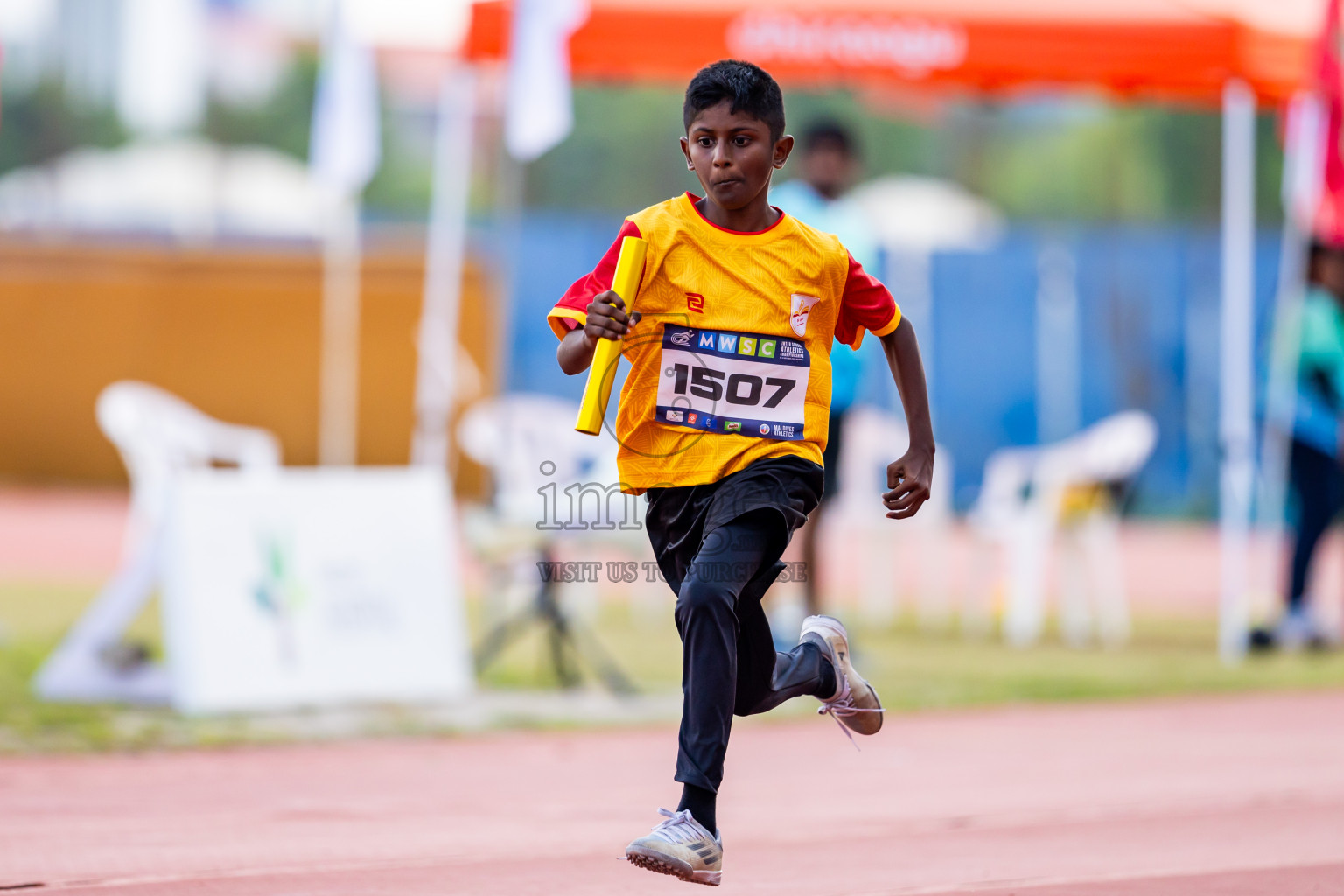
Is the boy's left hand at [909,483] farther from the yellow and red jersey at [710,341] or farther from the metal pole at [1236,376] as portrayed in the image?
the metal pole at [1236,376]

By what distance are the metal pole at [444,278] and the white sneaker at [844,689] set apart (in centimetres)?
579

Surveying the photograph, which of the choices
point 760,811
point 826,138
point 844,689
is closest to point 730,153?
point 844,689

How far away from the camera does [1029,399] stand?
18.7 meters

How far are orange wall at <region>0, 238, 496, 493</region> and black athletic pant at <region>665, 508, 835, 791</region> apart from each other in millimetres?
15715

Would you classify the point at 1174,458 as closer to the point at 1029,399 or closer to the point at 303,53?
the point at 1029,399

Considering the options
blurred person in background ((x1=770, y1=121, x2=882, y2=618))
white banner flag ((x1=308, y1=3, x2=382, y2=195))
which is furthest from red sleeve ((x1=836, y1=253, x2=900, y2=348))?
white banner flag ((x1=308, y1=3, x2=382, y2=195))

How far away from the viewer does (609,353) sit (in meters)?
3.88

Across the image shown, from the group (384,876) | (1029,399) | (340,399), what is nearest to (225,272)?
(340,399)

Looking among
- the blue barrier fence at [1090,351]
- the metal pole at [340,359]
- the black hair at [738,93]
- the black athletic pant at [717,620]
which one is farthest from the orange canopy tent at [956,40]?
the blue barrier fence at [1090,351]

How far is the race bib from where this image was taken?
13.2ft

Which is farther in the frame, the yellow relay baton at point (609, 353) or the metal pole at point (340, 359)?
the metal pole at point (340, 359)

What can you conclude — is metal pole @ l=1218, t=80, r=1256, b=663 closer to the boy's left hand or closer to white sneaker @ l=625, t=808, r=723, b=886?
the boy's left hand

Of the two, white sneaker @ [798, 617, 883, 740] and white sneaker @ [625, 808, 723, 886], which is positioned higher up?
white sneaker @ [798, 617, 883, 740]

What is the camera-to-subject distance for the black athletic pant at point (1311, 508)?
966 cm
